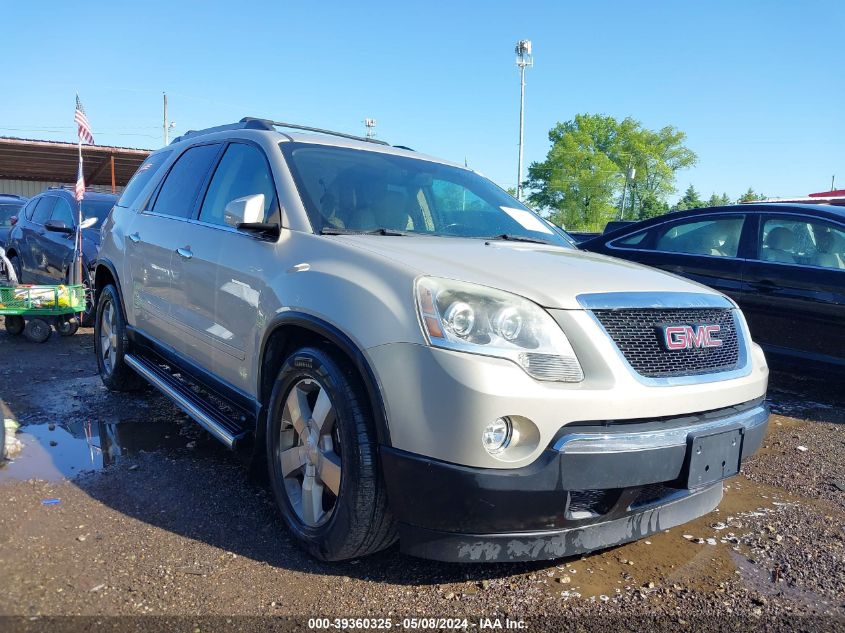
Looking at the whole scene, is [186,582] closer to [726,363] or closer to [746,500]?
[726,363]

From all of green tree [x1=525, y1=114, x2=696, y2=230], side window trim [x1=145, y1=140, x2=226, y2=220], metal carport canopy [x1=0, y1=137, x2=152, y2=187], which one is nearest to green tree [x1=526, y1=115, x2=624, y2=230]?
green tree [x1=525, y1=114, x2=696, y2=230]

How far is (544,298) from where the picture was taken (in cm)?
232

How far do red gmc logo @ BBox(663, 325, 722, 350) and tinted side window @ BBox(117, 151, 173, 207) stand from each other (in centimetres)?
380

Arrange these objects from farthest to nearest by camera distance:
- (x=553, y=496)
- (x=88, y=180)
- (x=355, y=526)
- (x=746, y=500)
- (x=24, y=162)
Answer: (x=88, y=180)
(x=24, y=162)
(x=746, y=500)
(x=355, y=526)
(x=553, y=496)

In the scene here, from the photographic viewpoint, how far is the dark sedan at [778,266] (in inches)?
201

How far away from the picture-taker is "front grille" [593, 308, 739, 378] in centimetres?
238

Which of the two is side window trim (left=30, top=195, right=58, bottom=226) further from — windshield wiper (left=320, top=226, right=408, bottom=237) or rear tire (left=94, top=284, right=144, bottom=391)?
windshield wiper (left=320, top=226, right=408, bottom=237)

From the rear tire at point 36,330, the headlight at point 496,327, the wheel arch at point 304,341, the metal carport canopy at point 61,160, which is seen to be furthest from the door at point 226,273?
the metal carport canopy at point 61,160

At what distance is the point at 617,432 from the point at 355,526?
992 mm

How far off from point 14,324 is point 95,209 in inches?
90.3

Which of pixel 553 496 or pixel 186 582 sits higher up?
pixel 553 496

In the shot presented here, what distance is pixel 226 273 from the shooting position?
3320 millimetres

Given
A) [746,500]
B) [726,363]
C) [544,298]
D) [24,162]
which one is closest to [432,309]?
[544,298]

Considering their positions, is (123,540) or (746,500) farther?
(746,500)
